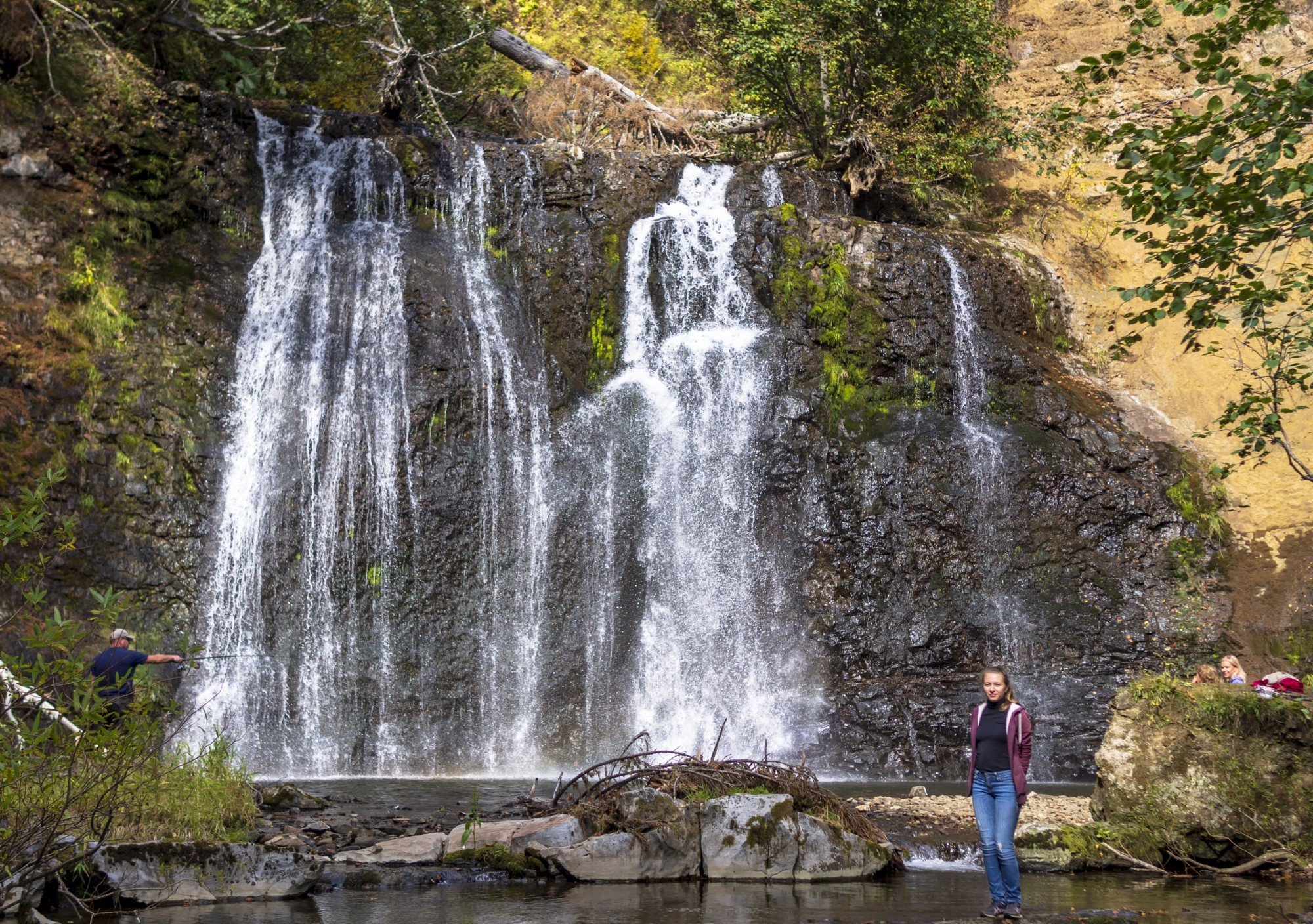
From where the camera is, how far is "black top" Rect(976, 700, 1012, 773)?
6.54m

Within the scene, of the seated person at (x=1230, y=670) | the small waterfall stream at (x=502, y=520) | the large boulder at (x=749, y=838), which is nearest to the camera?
the large boulder at (x=749, y=838)

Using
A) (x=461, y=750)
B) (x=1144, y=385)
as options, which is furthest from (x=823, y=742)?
(x=1144, y=385)

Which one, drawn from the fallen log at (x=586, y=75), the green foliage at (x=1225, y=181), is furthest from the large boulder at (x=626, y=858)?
the fallen log at (x=586, y=75)

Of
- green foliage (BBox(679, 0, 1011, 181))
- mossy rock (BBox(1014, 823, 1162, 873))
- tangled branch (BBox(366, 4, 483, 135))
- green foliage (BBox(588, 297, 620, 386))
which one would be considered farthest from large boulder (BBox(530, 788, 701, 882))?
green foliage (BBox(679, 0, 1011, 181))

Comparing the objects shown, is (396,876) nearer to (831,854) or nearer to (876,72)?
(831,854)

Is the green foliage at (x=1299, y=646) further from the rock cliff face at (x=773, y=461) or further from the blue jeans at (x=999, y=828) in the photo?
the blue jeans at (x=999, y=828)

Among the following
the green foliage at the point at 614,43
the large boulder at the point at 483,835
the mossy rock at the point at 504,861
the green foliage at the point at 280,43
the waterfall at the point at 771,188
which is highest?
the green foliage at the point at 614,43

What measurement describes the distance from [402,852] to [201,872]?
1.47 metres

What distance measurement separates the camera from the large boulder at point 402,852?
762 cm

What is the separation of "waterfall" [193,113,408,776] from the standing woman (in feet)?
29.3

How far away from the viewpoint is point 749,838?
308 inches

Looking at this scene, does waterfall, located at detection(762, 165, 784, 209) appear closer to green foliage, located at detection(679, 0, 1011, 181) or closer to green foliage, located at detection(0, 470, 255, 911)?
green foliage, located at detection(679, 0, 1011, 181)

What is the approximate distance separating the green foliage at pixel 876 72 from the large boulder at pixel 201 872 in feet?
59.0

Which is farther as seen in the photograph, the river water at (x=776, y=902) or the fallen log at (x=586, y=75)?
the fallen log at (x=586, y=75)
